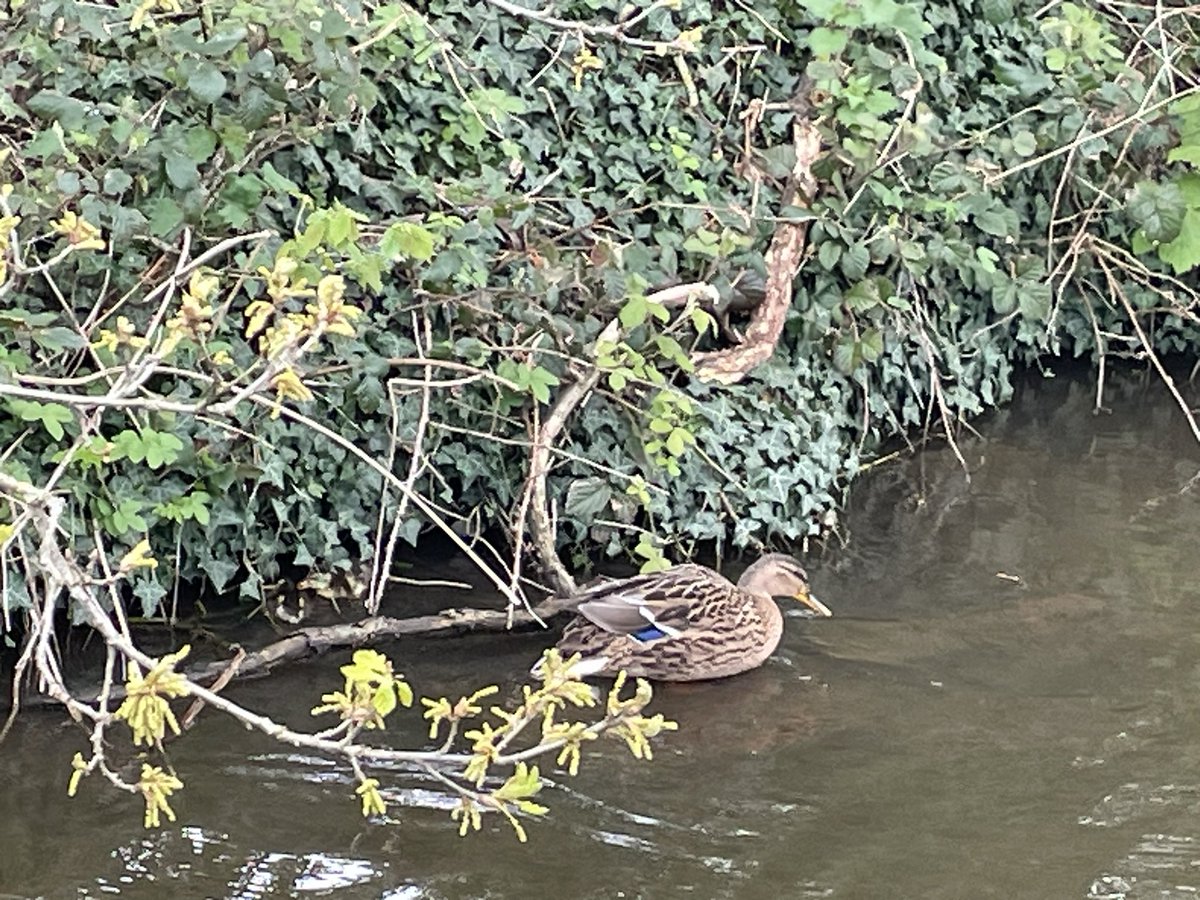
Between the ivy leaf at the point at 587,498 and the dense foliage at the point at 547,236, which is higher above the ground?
the dense foliage at the point at 547,236

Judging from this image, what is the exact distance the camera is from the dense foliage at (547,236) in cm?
537

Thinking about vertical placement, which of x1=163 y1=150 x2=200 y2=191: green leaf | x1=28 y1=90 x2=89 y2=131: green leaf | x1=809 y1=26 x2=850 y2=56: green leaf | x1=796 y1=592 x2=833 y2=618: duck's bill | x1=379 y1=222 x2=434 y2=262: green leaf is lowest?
x1=796 y1=592 x2=833 y2=618: duck's bill

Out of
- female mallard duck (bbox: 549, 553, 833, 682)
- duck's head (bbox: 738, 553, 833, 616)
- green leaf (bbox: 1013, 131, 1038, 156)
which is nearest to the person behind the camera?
female mallard duck (bbox: 549, 553, 833, 682)

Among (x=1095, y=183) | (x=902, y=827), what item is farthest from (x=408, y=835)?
(x=1095, y=183)

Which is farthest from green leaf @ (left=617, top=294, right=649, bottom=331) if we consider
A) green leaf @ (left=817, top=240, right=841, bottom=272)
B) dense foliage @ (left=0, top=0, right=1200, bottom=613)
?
green leaf @ (left=817, top=240, right=841, bottom=272)

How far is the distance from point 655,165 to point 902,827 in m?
3.32

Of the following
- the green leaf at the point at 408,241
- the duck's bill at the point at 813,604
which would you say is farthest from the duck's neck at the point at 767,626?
the green leaf at the point at 408,241

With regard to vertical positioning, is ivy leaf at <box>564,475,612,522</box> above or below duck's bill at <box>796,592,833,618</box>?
above

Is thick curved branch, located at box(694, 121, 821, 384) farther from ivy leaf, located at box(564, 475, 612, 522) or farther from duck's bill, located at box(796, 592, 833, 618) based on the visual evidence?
duck's bill, located at box(796, 592, 833, 618)

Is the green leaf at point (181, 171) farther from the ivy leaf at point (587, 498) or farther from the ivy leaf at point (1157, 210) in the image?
the ivy leaf at point (1157, 210)

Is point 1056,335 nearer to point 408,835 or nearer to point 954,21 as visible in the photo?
point 954,21

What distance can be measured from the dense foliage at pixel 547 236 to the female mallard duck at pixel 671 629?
0.47 m

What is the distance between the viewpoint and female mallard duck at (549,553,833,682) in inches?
224

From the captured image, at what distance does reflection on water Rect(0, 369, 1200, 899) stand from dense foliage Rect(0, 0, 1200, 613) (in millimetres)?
684
